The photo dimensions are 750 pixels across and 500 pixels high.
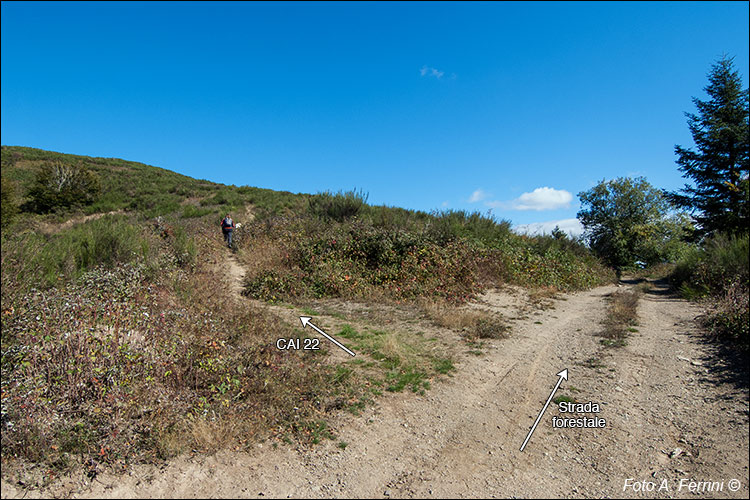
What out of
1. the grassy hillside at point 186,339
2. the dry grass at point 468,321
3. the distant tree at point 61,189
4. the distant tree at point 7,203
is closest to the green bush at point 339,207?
the grassy hillside at point 186,339

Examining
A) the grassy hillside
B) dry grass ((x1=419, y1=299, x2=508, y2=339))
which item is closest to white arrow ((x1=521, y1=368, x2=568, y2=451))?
the grassy hillside

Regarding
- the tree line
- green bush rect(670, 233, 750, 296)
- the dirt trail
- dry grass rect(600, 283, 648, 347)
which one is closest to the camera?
the dirt trail

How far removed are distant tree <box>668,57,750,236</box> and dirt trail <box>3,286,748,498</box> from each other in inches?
534

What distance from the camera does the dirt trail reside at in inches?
116

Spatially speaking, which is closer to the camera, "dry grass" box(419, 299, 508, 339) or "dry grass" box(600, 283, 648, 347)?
"dry grass" box(600, 283, 648, 347)

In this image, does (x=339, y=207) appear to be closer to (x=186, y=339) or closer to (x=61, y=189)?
(x=186, y=339)

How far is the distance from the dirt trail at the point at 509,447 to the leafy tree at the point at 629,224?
21.6 meters

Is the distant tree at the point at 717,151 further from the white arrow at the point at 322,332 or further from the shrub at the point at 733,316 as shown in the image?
the white arrow at the point at 322,332

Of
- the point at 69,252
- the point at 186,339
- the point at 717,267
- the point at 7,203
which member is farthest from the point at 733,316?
the point at 7,203

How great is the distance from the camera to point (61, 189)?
25062mm

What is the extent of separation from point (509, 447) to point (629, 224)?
1079 inches

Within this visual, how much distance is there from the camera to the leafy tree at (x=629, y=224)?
2408 centimetres

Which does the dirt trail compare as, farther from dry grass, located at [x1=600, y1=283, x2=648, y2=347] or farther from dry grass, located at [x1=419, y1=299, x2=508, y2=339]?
dry grass, located at [x1=419, y1=299, x2=508, y2=339]

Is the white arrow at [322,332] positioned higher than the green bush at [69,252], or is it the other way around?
the green bush at [69,252]
